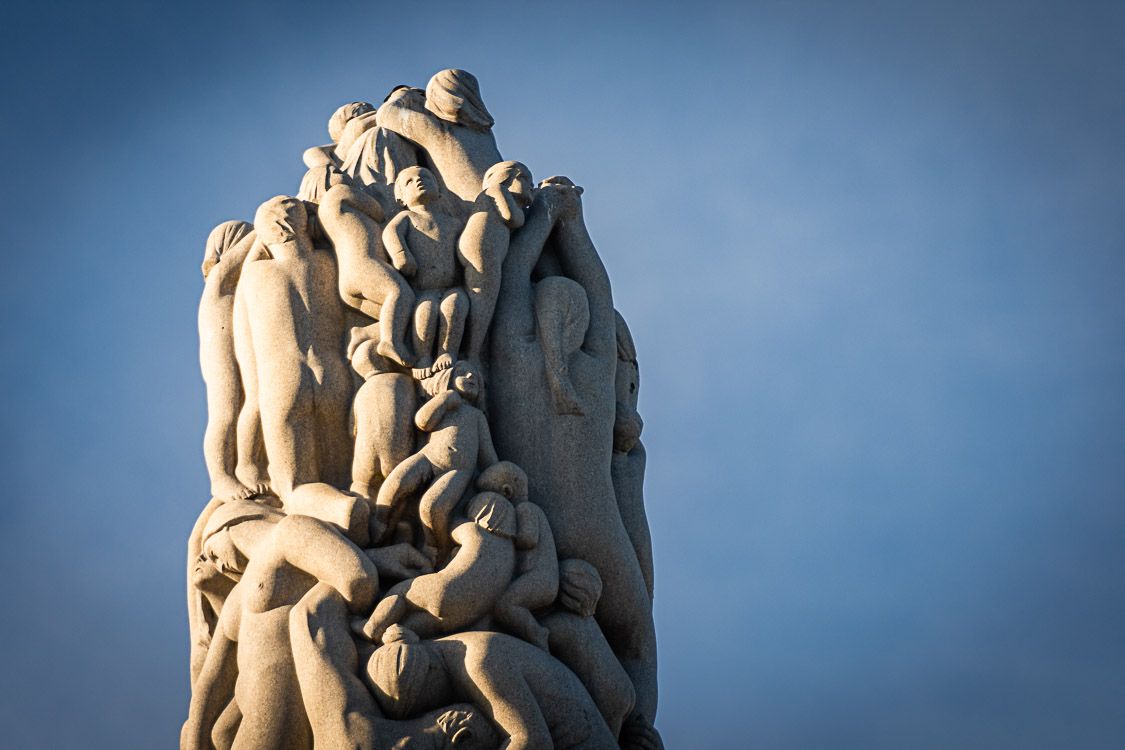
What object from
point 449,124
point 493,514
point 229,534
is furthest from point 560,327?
point 229,534

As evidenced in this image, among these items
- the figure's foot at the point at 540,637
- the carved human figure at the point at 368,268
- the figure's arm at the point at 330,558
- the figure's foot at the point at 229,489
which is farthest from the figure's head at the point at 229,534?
the figure's foot at the point at 540,637

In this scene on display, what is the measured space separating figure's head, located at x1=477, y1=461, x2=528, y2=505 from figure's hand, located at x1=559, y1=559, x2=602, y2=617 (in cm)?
51

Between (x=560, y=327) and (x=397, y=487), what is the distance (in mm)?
1571

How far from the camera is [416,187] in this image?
11.1 meters

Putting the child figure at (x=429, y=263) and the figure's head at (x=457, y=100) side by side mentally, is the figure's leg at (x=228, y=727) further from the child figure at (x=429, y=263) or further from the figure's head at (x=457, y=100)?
the figure's head at (x=457, y=100)

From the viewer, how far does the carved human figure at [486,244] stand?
10.8 m

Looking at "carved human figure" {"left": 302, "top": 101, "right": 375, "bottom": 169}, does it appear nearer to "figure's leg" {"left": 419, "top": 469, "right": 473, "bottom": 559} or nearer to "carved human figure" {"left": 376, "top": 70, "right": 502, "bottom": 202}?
Answer: "carved human figure" {"left": 376, "top": 70, "right": 502, "bottom": 202}

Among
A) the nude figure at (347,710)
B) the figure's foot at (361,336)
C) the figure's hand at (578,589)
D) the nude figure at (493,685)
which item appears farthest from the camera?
the figure's foot at (361,336)

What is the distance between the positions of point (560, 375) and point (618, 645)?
1695 millimetres

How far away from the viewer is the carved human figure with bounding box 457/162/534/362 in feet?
35.3

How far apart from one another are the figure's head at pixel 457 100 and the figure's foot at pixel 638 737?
4179 millimetres

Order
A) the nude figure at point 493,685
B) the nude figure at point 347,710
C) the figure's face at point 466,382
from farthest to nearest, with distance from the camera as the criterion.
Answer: the figure's face at point 466,382, the nude figure at point 493,685, the nude figure at point 347,710

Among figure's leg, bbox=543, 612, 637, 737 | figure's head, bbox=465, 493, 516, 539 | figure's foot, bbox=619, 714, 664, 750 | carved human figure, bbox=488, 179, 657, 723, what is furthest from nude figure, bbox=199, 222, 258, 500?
figure's foot, bbox=619, 714, 664, 750

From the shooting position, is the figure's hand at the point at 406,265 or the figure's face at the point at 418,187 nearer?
the figure's hand at the point at 406,265
